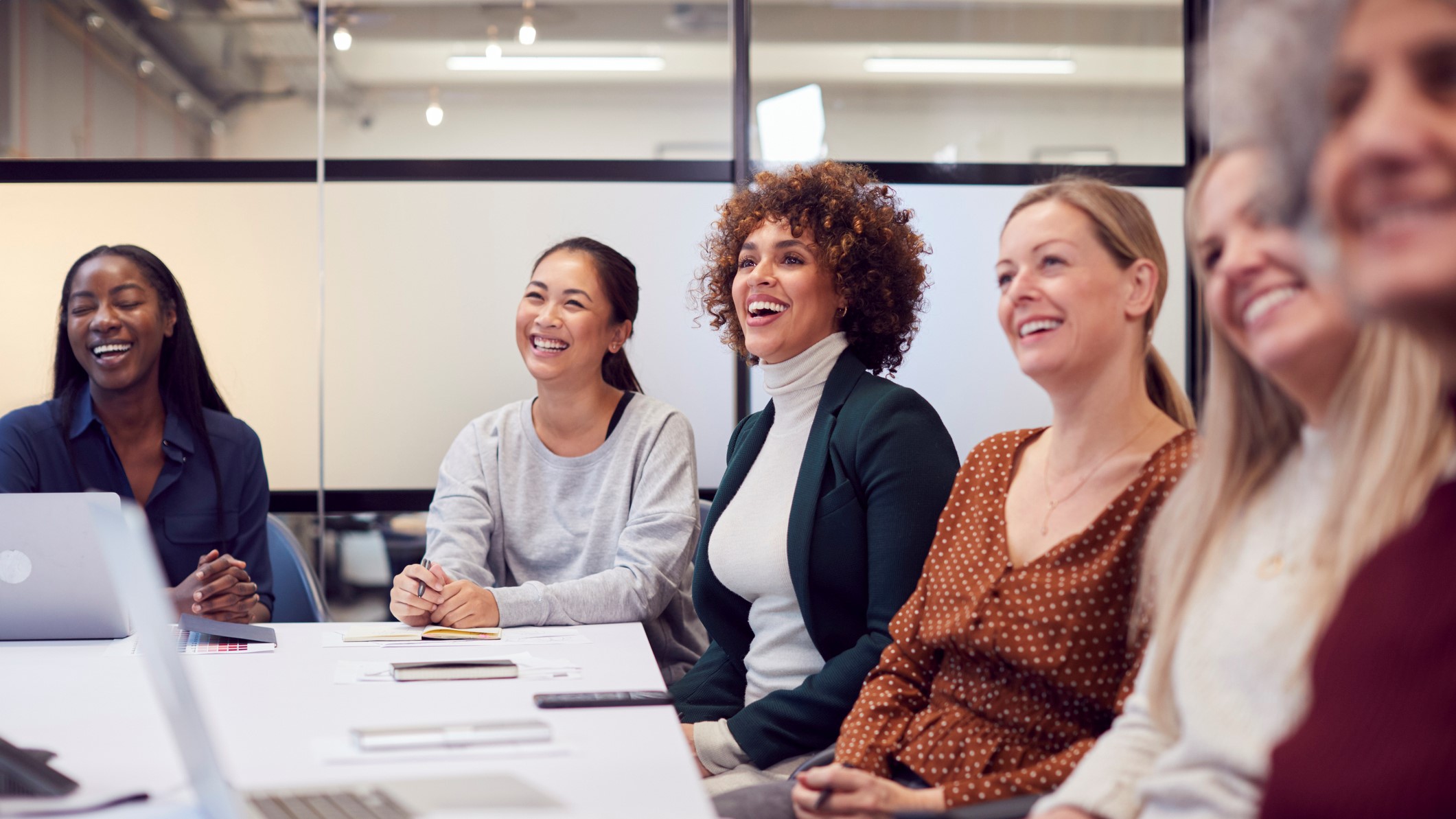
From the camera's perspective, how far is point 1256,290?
1115mm

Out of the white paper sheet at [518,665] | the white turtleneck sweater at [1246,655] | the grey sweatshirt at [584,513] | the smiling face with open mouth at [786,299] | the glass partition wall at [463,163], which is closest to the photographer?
the white turtleneck sweater at [1246,655]

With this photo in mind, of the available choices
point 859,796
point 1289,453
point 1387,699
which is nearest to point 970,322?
point 859,796

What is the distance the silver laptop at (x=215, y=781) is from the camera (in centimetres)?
95

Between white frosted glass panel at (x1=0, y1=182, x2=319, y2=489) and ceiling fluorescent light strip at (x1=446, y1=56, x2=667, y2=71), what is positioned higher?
ceiling fluorescent light strip at (x1=446, y1=56, x2=667, y2=71)

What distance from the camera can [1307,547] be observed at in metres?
1.11

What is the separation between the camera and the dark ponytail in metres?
2.88

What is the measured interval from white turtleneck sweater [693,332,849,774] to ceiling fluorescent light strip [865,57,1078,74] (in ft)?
5.10

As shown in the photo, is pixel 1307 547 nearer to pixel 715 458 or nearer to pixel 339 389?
pixel 715 458

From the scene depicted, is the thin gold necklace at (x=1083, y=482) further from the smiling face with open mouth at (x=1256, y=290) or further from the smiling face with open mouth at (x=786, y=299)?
the smiling face with open mouth at (x=786, y=299)

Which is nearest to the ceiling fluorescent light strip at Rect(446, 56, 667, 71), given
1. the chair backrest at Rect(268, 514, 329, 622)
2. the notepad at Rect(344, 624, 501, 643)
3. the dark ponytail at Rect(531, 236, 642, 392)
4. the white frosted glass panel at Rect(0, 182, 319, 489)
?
the white frosted glass panel at Rect(0, 182, 319, 489)

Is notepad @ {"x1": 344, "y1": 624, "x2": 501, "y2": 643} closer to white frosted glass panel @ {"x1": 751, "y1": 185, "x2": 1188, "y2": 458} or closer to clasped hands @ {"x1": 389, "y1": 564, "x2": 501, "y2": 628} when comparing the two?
clasped hands @ {"x1": 389, "y1": 564, "x2": 501, "y2": 628}

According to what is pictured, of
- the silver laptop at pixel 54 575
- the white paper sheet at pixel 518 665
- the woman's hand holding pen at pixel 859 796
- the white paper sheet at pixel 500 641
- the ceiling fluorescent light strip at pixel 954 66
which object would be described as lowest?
the woman's hand holding pen at pixel 859 796

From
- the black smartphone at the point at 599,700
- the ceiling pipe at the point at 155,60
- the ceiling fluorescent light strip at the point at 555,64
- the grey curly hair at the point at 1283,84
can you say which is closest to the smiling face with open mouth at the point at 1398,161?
the grey curly hair at the point at 1283,84

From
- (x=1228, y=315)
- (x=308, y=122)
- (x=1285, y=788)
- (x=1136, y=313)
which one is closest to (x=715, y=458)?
(x=308, y=122)
